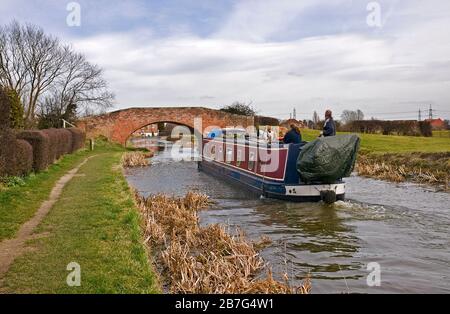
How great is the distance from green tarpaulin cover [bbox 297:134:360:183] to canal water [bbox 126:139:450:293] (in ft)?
2.60

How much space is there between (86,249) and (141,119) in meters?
29.9

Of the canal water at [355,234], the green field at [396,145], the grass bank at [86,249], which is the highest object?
the green field at [396,145]

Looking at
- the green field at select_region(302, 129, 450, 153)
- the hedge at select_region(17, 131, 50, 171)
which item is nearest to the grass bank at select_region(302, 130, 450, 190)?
the green field at select_region(302, 129, 450, 153)

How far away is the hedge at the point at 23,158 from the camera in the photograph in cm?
1182

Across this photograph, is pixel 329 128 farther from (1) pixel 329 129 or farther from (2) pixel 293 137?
(2) pixel 293 137

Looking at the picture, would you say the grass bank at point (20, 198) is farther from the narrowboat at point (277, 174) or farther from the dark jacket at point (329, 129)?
the dark jacket at point (329, 129)

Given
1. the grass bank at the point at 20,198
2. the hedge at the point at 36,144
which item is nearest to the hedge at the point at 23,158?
the grass bank at the point at 20,198

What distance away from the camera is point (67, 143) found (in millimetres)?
22141

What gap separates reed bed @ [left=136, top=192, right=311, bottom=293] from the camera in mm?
5352

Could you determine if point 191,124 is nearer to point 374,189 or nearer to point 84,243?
point 374,189

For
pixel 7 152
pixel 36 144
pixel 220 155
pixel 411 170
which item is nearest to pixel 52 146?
pixel 36 144

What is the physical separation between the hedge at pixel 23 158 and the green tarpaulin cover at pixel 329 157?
7.02 m
